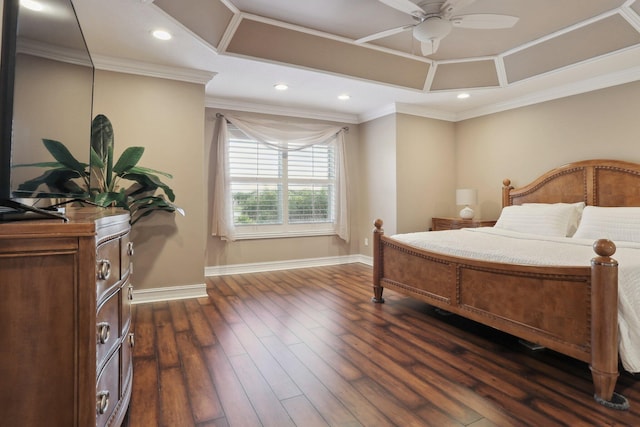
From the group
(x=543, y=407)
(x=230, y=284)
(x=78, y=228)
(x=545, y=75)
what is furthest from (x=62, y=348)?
(x=545, y=75)

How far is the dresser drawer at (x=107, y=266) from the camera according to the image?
1.23 metres

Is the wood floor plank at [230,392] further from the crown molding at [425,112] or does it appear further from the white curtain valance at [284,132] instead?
the crown molding at [425,112]

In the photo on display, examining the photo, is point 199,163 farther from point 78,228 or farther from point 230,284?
point 78,228

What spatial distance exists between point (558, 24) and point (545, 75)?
714 millimetres

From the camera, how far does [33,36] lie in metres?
1.29

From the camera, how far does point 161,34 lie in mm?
2971

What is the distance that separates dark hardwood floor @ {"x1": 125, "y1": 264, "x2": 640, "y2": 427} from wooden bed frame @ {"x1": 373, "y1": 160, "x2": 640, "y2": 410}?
21cm

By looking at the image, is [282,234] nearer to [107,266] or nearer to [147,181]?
[147,181]

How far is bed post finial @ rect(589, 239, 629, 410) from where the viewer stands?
1807mm

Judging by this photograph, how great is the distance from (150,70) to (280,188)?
238cm

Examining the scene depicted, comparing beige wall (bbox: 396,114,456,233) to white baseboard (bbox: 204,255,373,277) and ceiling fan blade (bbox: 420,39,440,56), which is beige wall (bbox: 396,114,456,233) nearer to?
white baseboard (bbox: 204,255,373,277)

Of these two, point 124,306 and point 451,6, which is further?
point 451,6

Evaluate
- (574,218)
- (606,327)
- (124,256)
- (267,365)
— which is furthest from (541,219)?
(124,256)

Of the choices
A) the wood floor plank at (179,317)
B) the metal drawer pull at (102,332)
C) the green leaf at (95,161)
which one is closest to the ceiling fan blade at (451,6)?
the metal drawer pull at (102,332)
